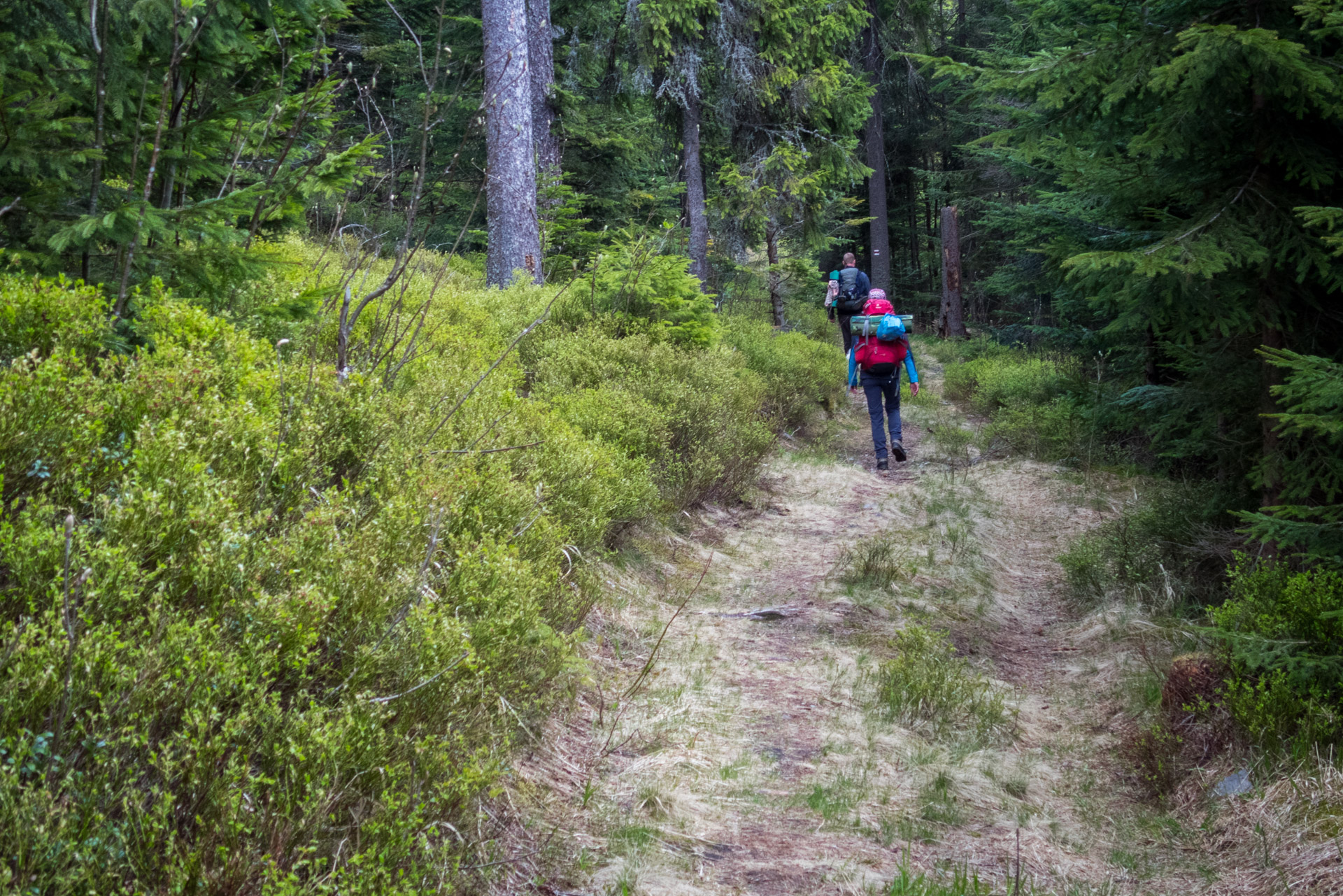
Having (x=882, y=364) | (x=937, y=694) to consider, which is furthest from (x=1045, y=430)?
(x=937, y=694)

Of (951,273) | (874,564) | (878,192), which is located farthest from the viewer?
(878,192)

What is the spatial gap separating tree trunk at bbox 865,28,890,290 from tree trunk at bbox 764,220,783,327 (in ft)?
24.0

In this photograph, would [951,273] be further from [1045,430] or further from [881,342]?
[881,342]

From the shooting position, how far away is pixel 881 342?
1054cm

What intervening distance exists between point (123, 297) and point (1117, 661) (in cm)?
564

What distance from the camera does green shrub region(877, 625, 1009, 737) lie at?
440 centimetres

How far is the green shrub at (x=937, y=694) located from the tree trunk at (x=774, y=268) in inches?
487

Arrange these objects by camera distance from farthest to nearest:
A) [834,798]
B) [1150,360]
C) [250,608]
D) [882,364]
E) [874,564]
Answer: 1. [882,364]
2. [1150,360]
3. [874,564]
4. [834,798]
5. [250,608]

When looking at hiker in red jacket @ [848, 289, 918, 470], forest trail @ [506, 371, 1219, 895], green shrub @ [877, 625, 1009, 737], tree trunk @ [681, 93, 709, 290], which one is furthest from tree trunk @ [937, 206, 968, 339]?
green shrub @ [877, 625, 1009, 737]

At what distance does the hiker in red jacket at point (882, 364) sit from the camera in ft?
34.5

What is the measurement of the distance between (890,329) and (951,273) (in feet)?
51.7

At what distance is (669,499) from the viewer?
23.2 ft

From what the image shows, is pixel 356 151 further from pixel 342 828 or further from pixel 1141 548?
pixel 1141 548

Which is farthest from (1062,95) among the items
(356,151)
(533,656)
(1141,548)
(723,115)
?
(723,115)
